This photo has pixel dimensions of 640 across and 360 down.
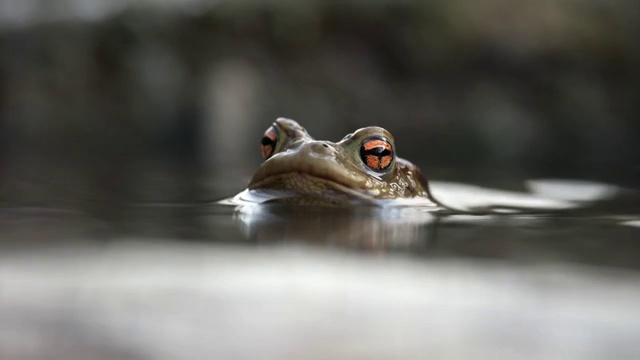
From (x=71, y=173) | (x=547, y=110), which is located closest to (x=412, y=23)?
(x=547, y=110)

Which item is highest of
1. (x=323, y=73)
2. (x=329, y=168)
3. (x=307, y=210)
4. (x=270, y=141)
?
(x=323, y=73)

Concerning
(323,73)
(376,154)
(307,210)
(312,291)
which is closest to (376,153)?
(376,154)

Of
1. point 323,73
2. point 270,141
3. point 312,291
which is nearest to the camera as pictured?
point 312,291

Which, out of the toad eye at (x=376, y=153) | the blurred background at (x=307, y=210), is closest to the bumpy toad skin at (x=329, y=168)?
the toad eye at (x=376, y=153)

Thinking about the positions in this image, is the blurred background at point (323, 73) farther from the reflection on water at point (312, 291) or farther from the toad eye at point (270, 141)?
the reflection on water at point (312, 291)

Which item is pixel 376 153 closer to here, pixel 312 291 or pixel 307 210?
pixel 307 210

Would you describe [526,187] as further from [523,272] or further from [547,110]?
[547,110]

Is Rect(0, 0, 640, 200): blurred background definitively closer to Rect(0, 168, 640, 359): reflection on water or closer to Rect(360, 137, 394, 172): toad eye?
Rect(360, 137, 394, 172): toad eye
